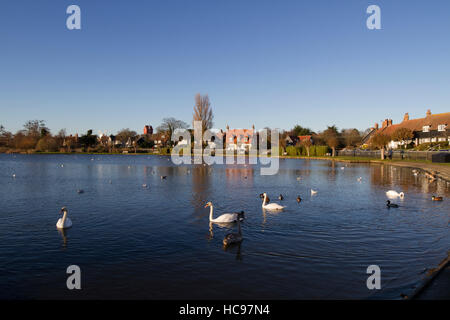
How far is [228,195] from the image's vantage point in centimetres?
2569

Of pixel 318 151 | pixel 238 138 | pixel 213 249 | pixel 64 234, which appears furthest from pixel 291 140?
pixel 213 249

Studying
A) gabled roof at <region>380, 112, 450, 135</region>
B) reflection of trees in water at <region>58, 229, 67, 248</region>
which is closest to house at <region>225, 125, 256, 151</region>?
gabled roof at <region>380, 112, 450, 135</region>

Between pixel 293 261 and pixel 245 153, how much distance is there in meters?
97.9

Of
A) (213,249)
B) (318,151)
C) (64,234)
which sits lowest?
(213,249)

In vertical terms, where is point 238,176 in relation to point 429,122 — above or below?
below

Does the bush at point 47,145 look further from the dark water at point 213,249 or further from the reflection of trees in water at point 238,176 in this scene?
the dark water at point 213,249

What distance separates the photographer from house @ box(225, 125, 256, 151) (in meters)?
128

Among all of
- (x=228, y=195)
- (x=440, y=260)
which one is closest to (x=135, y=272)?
(x=440, y=260)

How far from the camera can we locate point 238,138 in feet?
441

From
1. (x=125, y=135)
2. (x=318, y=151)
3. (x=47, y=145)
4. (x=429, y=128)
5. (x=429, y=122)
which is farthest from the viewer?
(x=125, y=135)

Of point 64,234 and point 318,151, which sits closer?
point 64,234

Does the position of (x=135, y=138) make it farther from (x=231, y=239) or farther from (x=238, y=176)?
(x=231, y=239)
